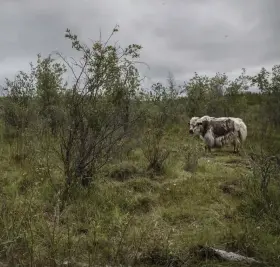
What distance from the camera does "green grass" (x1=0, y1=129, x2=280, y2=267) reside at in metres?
5.09

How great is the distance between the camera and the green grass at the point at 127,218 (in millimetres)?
5086

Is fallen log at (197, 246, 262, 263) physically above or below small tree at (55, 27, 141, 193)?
below

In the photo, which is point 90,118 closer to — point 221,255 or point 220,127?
point 221,255

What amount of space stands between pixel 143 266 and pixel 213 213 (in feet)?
7.60

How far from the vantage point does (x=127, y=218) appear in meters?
6.59

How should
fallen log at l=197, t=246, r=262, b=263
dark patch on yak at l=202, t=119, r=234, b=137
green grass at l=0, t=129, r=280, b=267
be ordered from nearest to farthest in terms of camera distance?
green grass at l=0, t=129, r=280, b=267 < fallen log at l=197, t=246, r=262, b=263 < dark patch on yak at l=202, t=119, r=234, b=137

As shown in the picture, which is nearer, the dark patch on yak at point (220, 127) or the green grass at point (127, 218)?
the green grass at point (127, 218)

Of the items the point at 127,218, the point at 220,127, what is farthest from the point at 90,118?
the point at 220,127

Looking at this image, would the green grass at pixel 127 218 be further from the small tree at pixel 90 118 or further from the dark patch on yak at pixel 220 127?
the dark patch on yak at pixel 220 127

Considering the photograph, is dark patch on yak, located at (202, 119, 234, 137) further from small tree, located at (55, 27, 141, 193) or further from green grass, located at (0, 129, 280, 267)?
small tree, located at (55, 27, 141, 193)

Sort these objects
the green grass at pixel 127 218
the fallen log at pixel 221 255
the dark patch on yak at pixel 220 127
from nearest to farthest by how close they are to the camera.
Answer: the green grass at pixel 127 218, the fallen log at pixel 221 255, the dark patch on yak at pixel 220 127

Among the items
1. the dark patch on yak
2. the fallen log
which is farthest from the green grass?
the dark patch on yak

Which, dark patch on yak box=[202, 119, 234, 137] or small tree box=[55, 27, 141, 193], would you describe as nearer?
small tree box=[55, 27, 141, 193]

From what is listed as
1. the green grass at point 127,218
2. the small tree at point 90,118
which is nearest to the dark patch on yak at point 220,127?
the green grass at point 127,218
